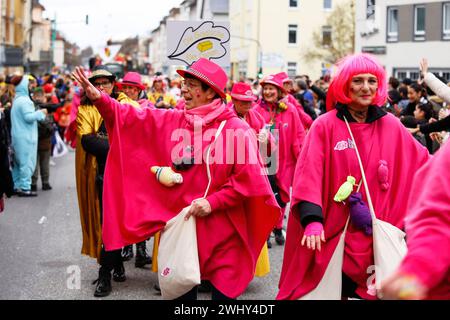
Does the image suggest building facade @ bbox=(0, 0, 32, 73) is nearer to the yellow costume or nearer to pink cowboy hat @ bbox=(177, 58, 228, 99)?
the yellow costume

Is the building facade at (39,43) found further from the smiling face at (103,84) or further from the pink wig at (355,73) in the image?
the pink wig at (355,73)

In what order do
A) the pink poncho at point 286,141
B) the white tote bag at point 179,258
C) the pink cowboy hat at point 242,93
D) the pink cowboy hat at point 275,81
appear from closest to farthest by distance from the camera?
the white tote bag at point 179,258, the pink cowboy hat at point 242,93, the pink cowboy hat at point 275,81, the pink poncho at point 286,141

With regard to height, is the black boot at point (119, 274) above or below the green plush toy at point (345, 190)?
below

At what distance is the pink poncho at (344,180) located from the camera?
425 cm

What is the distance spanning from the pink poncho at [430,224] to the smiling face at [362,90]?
172 cm

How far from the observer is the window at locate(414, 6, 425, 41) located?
1535 inches

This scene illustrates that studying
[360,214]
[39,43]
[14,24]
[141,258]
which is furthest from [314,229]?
[39,43]

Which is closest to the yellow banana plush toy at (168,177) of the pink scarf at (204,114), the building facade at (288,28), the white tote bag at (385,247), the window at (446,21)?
the pink scarf at (204,114)

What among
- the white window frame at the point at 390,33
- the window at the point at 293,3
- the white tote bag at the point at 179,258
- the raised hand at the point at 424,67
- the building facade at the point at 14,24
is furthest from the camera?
the window at the point at 293,3

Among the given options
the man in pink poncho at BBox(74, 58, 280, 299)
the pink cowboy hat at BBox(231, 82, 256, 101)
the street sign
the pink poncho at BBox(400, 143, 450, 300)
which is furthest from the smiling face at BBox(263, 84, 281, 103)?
the pink poncho at BBox(400, 143, 450, 300)

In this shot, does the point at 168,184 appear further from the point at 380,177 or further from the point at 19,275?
the point at 19,275

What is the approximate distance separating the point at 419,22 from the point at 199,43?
33470 mm

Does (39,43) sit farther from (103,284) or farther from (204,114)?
(204,114)

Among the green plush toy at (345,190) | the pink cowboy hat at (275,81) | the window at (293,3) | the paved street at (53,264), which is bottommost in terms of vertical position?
the paved street at (53,264)
